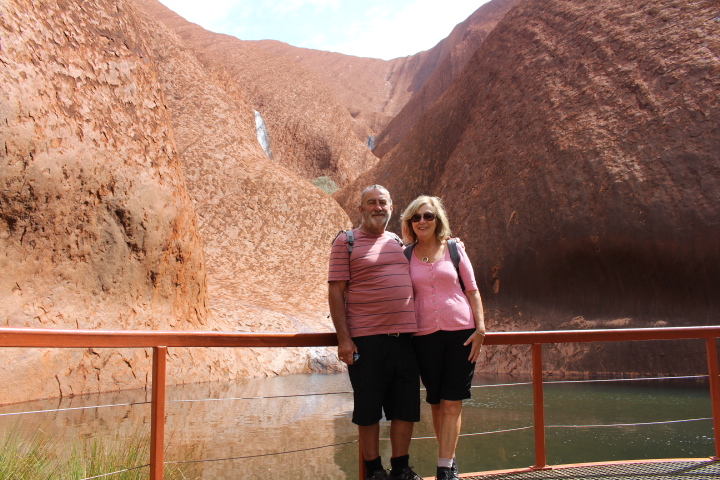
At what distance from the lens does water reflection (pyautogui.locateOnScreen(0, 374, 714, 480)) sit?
5.87m

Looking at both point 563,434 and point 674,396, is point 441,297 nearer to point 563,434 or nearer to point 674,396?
point 563,434

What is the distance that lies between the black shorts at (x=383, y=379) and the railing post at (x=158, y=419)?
0.88 meters

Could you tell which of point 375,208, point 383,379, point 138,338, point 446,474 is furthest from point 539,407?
point 138,338

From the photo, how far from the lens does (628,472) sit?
357 cm

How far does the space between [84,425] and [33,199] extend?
9.68 ft

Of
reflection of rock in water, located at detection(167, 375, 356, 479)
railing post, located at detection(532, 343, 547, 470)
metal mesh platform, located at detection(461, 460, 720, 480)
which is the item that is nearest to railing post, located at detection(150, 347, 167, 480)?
metal mesh platform, located at detection(461, 460, 720, 480)

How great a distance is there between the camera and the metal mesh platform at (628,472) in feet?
11.3

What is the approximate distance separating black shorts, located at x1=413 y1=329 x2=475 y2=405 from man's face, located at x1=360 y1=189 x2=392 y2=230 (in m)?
0.62

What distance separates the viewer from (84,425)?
6770 millimetres

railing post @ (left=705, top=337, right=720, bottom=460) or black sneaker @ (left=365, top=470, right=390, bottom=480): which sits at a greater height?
railing post @ (left=705, top=337, right=720, bottom=460)

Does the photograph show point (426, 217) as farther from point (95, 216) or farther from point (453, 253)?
point (95, 216)

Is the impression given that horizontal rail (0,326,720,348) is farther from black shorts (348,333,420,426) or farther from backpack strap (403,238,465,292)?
backpack strap (403,238,465,292)

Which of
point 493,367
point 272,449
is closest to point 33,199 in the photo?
point 272,449

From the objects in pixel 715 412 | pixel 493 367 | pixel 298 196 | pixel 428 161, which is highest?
pixel 428 161
